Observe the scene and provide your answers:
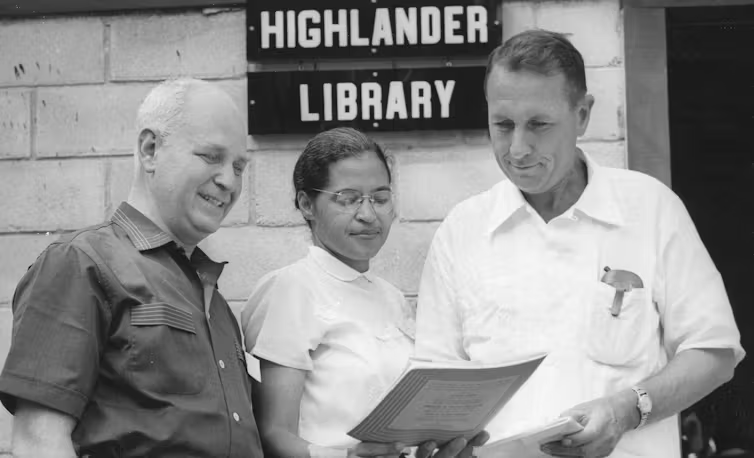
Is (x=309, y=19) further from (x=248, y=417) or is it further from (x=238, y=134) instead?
(x=248, y=417)

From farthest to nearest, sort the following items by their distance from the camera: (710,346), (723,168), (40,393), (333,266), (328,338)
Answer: (723,168), (333,266), (328,338), (710,346), (40,393)

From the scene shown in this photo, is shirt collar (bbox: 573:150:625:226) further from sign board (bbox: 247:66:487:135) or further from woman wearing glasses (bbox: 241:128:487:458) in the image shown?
sign board (bbox: 247:66:487:135)

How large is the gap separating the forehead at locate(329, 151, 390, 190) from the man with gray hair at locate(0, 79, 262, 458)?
409 millimetres

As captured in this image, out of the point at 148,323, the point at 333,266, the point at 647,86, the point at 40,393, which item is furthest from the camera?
the point at 647,86

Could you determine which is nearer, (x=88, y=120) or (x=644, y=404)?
(x=644, y=404)

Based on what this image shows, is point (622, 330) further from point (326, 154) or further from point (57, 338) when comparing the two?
point (57, 338)

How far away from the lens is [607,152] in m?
3.24

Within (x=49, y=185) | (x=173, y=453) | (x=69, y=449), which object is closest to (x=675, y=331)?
(x=173, y=453)

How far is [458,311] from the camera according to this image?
8.17ft

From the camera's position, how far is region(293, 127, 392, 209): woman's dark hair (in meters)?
2.61

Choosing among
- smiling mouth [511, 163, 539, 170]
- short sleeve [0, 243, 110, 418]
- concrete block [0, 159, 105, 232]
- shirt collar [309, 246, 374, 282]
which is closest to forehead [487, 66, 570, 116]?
smiling mouth [511, 163, 539, 170]

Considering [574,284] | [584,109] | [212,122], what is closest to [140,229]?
[212,122]

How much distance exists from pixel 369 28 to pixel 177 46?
631 millimetres

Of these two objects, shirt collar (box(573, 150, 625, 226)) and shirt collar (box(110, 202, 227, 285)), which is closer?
shirt collar (box(110, 202, 227, 285))
